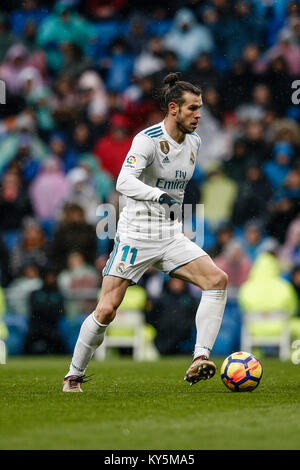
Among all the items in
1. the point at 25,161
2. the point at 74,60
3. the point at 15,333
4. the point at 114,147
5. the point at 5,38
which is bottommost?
the point at 15,333

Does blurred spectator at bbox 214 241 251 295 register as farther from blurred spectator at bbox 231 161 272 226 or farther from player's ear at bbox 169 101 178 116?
player's ear at bbox 169 101 178 116

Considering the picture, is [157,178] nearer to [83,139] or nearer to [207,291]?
[207,291]

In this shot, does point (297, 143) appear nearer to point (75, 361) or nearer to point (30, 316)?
point (30, 316)

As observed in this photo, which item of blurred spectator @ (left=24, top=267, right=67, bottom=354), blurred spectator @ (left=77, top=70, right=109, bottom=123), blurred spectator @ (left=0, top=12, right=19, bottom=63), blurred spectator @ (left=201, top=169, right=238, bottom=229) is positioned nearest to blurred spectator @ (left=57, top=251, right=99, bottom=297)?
blurred spectator @ (left=24, top=267, right=67, bottom=354)

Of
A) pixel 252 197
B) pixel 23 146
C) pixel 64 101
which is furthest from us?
pixel 64 101

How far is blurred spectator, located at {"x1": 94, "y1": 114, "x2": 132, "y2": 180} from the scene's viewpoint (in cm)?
1612

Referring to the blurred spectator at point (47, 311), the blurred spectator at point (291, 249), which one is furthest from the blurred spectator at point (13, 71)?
the blurred spectator at point (291, 249)

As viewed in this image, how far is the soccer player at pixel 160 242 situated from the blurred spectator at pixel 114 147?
797 centimetres

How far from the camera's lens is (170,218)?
800cm

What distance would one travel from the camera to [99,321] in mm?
7730

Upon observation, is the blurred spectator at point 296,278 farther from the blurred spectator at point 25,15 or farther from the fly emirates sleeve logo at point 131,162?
the blurred spectator at point 25,15

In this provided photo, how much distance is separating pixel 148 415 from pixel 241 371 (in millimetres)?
1637

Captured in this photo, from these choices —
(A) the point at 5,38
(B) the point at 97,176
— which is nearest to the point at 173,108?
(B) the point at 97,176

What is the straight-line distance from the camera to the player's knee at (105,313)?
7.65 meters
